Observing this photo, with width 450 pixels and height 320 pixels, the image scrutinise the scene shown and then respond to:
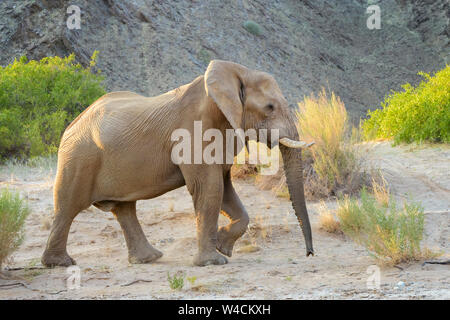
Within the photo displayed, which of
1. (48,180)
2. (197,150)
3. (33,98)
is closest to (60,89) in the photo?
(33,98)

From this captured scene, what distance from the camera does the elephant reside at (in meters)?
6.65

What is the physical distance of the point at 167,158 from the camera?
273 inches

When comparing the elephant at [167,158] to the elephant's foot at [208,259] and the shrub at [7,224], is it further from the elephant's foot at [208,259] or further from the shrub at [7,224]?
the shrub at [7,224]

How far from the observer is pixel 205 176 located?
6.74 meters

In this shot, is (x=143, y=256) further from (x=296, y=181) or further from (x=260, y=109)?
(x=260, y=109)

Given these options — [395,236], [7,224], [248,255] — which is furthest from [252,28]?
[395,236]

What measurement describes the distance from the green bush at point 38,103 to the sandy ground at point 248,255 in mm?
2580

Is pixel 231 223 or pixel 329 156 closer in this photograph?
pixel 231 223

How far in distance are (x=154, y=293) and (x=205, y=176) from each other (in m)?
1.55

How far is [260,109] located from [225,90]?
0.45 metres

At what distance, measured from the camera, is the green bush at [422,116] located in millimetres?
12992

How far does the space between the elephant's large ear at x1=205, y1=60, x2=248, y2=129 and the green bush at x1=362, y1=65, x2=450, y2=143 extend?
6.72 metres

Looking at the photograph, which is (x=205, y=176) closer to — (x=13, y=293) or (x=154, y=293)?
(x=154, y=293)

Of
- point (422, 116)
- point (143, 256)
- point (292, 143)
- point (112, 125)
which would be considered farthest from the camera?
point (422, 116)
